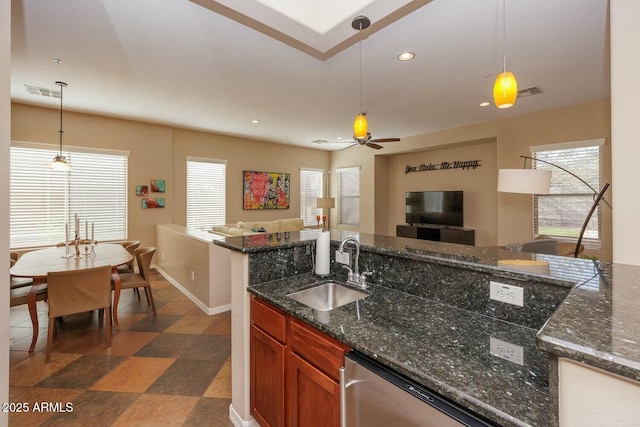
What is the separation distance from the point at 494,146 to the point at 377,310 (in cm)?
595

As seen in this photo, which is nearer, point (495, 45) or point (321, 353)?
point (321, 353)

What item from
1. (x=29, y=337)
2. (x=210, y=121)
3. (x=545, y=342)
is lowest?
(x=29, y=337)

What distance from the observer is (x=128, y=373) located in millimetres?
2439

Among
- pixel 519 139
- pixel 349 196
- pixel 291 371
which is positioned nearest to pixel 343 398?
pixel 291 371

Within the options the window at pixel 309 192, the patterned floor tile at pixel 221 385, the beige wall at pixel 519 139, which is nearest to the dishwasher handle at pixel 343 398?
the patterned floor tile at pixel 221 385

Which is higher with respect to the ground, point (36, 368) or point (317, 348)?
point (317, 348)

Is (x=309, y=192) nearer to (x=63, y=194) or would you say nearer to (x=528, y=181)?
(x=63, y=194)

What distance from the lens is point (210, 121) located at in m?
5.52

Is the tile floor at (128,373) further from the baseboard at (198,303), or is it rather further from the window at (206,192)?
the window at (206,192)

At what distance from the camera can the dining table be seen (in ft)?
8.84

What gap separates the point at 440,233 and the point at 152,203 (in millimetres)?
5950

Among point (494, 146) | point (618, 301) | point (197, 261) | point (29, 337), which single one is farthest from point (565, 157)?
point (29, 337)

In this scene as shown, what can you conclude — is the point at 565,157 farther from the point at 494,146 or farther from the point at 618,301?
the point at 618,301

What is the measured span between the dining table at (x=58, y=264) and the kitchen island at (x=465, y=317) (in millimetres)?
2003
